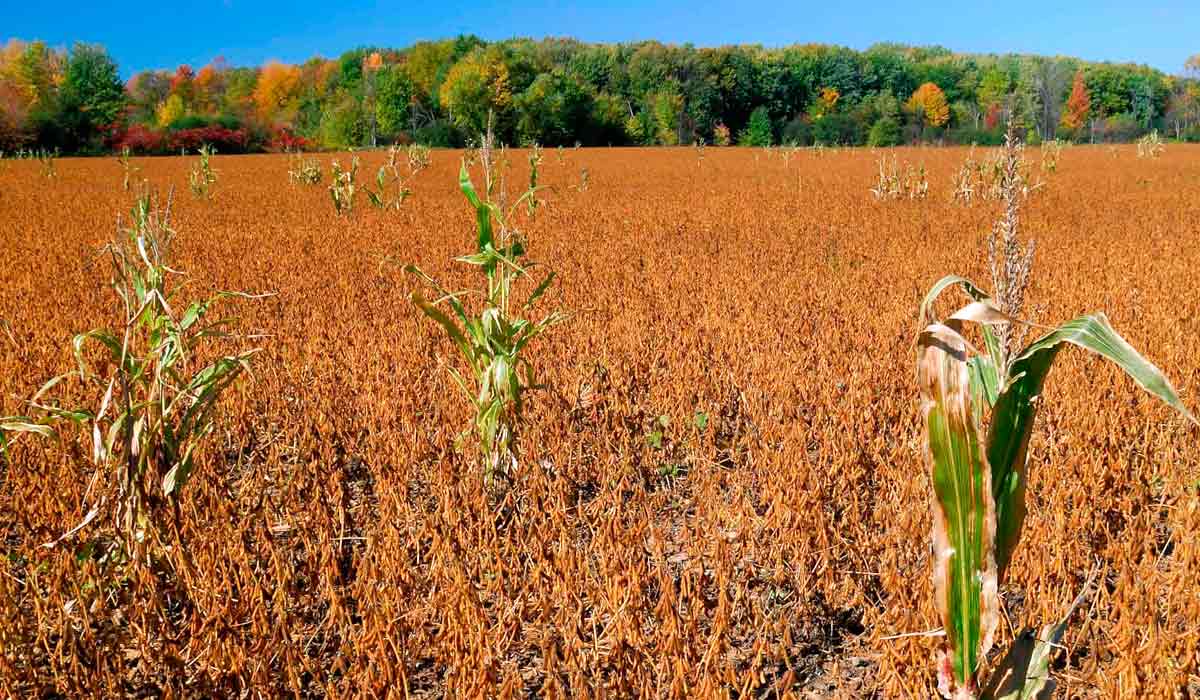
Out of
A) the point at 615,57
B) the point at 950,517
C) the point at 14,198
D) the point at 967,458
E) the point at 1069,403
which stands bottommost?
the point at 1069,403

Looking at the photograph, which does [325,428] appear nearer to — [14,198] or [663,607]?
[663,607]

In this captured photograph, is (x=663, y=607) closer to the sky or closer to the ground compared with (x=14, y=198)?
closer to the ground

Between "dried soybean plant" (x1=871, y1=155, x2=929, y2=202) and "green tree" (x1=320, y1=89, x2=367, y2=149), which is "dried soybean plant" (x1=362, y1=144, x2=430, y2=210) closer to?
"dried soybean plant" (x1=871, y1=155, x2=929, y2=202)

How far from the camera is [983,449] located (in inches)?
56.0

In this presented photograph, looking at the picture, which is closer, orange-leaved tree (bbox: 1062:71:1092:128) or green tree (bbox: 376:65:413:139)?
green tree (bbox: 376:65:413:139)

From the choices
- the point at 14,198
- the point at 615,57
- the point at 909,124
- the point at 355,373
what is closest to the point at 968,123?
the point at 909,124

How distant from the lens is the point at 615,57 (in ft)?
247

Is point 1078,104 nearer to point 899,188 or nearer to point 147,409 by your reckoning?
point 899,188

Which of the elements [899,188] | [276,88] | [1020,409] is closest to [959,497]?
[1020,409]

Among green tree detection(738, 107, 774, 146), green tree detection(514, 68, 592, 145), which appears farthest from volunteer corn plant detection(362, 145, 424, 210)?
green tree detection(738, 107, 774, 146)

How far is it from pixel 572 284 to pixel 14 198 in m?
14.3

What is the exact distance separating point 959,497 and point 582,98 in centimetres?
6079

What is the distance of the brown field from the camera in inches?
85.0

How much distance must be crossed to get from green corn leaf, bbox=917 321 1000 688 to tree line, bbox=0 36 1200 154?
45.5m
